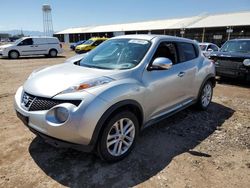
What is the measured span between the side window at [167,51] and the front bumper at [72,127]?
1.65 meters

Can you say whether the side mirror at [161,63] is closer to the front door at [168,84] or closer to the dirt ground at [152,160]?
the front door at [168,84]

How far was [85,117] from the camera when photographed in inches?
110

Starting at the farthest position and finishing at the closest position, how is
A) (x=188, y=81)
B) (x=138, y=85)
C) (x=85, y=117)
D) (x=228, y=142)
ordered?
1. (x=188, y=81)
2. (x=228, y=142)
3. (x=138, y=85)
4. (x=85, y=117)

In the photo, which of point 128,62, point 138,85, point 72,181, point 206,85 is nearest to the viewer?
point 72,181

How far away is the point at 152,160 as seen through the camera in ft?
11.5

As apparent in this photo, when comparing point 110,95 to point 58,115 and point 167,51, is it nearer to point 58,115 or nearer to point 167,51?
point 58,115

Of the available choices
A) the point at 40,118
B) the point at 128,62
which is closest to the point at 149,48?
the point at 128,62

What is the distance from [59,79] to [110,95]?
2.64 ft

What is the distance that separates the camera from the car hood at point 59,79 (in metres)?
3.10

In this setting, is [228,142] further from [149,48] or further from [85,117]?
[85,117]

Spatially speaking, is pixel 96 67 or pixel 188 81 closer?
pixel 96 67

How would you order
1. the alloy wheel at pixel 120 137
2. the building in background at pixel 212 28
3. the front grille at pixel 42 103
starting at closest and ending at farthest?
the front grille at pixel 42 103 < the alloy wheel at pixel 120 137 < the building in background at pixel 212 28

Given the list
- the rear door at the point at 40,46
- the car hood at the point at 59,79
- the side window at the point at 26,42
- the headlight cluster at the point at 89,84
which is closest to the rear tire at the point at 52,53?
the rear door at the point at 40,46

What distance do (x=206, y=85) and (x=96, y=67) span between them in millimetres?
2936
